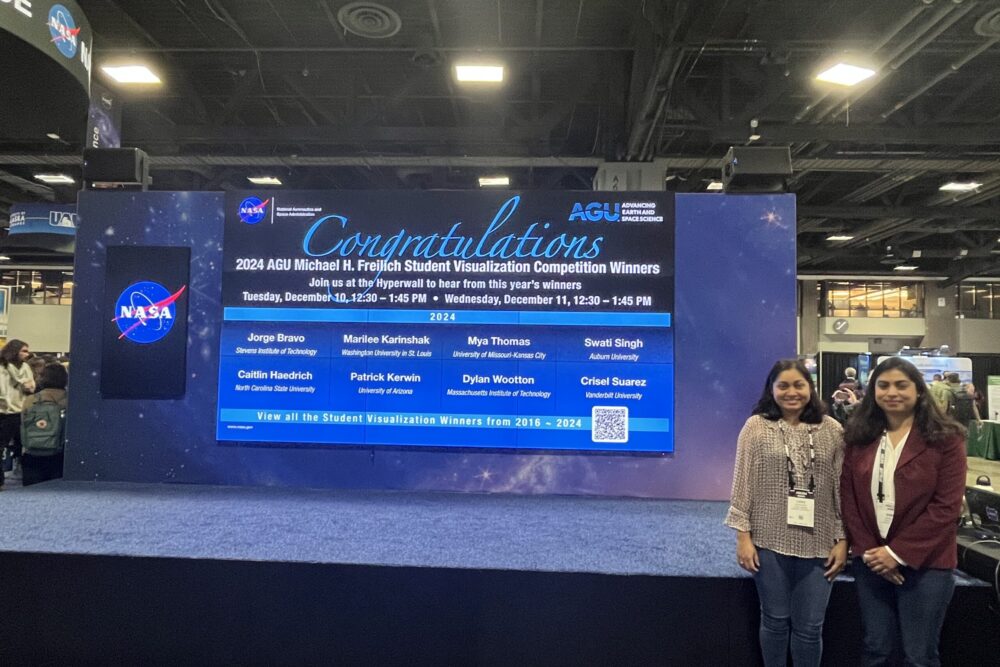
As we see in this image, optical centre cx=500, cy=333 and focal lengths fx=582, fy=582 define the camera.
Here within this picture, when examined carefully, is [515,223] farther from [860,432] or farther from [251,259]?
[860,432]

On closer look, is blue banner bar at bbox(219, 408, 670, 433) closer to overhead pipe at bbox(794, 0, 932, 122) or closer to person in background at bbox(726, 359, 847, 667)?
person in background at bbox(726, 359, 847, 667)

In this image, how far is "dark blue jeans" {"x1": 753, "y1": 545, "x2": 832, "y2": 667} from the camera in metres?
2.07

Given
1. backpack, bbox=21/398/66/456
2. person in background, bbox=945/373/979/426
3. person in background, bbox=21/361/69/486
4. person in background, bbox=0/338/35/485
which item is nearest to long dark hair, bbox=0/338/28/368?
person in background, bbox=0/338/35/485

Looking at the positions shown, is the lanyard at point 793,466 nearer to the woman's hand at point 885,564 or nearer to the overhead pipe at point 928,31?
the woman's hand at point 885,564

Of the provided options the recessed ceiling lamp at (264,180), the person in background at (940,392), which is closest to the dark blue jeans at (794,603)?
the person in background at (940,392)

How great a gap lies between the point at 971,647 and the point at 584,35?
617cm

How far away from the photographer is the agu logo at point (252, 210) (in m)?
4.43

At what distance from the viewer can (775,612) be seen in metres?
2.12

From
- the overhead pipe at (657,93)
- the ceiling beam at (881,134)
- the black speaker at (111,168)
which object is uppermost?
the ceiling beam at (881,134)

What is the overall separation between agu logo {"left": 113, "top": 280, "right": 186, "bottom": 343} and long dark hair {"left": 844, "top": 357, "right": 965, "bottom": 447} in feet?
14.5

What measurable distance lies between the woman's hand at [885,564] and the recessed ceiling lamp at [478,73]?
616cm

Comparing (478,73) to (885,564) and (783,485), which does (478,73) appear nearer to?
(783,485)

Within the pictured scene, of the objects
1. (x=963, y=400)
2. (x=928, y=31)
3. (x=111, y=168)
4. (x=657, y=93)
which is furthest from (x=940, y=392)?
(x=111, y=168)

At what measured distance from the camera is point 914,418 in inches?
79.9
